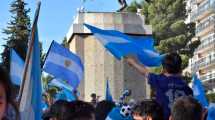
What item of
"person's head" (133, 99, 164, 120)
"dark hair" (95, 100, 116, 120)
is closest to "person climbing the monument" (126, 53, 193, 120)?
"dark hair" (95, 100, 116, 120)

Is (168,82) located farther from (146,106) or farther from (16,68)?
(16,68)

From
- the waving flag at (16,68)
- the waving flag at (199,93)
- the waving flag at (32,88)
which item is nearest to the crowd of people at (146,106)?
the waving flag at (32,88)

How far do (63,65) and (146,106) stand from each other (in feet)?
16.9

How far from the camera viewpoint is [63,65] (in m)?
9.94

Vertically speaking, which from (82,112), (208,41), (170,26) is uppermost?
(208,41)

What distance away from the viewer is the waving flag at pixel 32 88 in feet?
15.4

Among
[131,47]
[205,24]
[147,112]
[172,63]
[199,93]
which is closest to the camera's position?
[147,112]

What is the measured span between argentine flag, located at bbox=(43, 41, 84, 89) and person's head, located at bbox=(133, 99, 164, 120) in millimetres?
4778

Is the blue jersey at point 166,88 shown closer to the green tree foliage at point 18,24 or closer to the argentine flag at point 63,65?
the argentine flag at point 63,65

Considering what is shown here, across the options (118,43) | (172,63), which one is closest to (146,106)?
(172,63)

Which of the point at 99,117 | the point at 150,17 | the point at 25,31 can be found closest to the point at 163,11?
the point at 150,17

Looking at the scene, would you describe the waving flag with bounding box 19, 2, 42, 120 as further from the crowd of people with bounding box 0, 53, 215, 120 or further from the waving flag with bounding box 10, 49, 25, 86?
the waving flag with bounding box 10, 49, 25, 86

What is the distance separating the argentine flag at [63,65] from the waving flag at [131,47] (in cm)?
91

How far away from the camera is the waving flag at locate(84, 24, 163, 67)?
827cm
